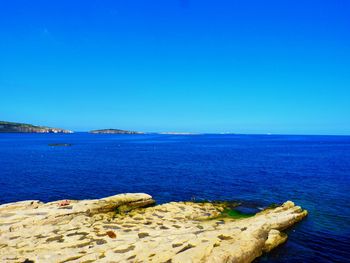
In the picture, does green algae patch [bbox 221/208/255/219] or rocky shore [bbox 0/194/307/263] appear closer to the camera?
rocky shore [bbox 0/194/307/263]

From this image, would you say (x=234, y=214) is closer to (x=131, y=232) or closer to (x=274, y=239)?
(x=274, y=239)

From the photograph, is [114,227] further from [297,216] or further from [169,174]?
[169,174]

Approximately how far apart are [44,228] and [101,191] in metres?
24.5

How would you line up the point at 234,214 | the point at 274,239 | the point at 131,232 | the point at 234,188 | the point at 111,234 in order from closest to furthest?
the point at 111,234
the point at 131,232
the point at 274,239
the point at 234,214
the point at 234,188

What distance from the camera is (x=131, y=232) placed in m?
29.0

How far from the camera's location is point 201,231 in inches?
1138

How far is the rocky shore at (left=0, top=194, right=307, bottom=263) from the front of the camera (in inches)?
939

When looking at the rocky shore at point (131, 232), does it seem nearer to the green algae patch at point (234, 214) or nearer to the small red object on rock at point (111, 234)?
the small red object on rock at point (111, 234)

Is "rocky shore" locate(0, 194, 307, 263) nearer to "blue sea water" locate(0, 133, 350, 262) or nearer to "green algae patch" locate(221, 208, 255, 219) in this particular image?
"green algae patch" locate(221, 208, 255, 219)

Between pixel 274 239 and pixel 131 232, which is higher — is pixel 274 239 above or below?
below

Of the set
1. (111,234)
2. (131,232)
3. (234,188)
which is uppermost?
(111,234)

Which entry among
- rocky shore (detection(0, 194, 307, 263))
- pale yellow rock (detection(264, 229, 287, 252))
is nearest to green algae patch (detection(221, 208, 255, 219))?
rocky shore (detection(0, 194, 307, 263))

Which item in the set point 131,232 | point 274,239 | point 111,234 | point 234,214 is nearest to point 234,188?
point 234,214

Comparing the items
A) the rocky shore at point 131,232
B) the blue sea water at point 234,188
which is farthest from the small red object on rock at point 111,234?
the blue sea water at point 234,188
